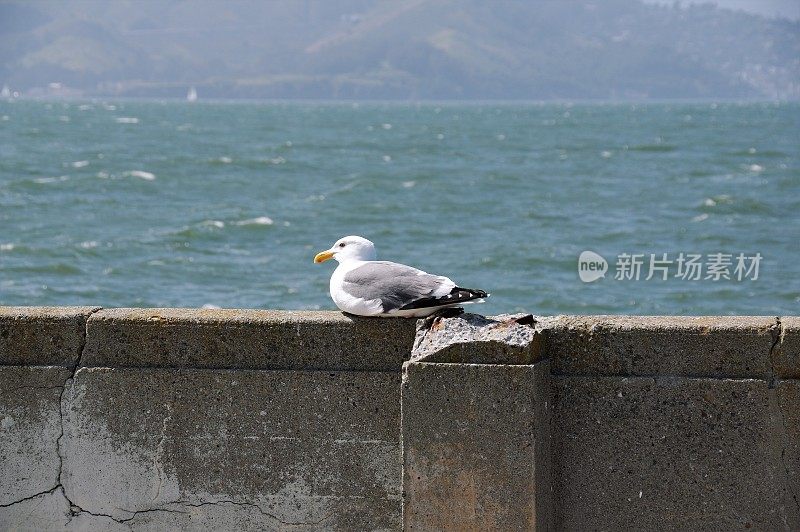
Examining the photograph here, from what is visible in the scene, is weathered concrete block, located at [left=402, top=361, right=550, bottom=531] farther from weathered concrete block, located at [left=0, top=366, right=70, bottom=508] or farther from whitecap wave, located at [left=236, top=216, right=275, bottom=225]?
whitecap wave, located at [left=236, top=216, right=275, bottom=225]

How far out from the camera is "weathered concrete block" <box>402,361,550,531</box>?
405cm

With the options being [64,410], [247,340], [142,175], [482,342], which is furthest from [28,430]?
[142,175]

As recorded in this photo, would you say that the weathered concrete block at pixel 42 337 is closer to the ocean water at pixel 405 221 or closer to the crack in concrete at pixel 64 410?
the crack in concrete at pixel 64 410

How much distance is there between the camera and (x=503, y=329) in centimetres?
413

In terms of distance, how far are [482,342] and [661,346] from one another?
24.9 inches

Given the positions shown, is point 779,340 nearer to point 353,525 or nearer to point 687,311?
point 353,525

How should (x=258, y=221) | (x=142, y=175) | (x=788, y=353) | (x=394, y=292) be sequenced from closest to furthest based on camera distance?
(x=788, y=353)
(x=394, y=292)
(x=258, y=221)
(x=142, y=175)

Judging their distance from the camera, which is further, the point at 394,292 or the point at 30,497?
the point at 30,497

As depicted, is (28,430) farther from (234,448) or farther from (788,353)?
(788,353)

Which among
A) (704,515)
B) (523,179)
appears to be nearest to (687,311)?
(704,515)

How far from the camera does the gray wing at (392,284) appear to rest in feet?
14.4

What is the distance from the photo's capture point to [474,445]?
13.4ft

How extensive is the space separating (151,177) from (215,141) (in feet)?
76.3

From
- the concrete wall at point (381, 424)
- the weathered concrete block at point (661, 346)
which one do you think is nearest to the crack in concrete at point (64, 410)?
the concrete wall at point (381, 424)
